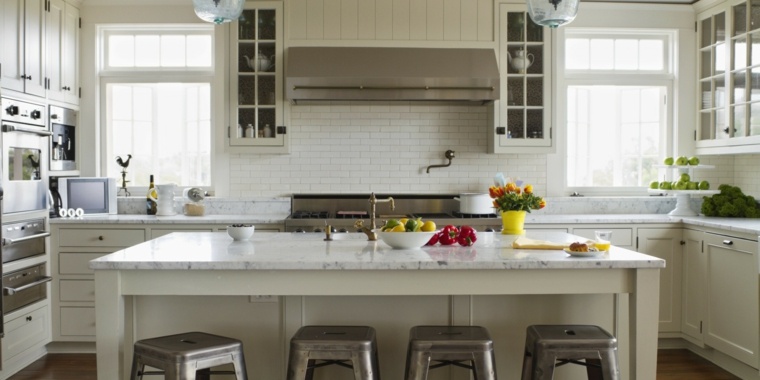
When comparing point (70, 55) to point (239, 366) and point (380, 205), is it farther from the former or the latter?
point (239, 366)

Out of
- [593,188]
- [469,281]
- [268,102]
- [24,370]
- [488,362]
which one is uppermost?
[268,102]

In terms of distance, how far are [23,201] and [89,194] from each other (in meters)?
0.79

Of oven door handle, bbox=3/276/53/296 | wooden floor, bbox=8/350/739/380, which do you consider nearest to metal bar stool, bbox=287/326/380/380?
wooden floor, bbox=8/350/739/380

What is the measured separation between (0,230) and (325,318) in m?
2.34

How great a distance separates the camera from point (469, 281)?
2.73 metres

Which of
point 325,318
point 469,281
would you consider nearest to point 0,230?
point 325,318

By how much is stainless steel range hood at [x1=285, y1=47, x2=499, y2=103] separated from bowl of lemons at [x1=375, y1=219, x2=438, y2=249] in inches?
87.6

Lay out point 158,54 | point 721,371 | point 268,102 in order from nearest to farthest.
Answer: point 721,371, point 268,102, point 158,54

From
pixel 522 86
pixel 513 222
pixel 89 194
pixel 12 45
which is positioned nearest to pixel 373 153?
pixel 522 86

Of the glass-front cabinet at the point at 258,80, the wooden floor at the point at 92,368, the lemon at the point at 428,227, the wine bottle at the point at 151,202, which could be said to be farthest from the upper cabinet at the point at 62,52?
the lemon at the point at 428,227

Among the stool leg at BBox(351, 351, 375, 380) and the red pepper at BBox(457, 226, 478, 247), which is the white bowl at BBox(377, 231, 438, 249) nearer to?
the red pepper at BBox(457, 226, 478, 247)

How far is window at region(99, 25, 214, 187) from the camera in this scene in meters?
5.74

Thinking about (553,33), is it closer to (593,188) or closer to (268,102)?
(593,188)

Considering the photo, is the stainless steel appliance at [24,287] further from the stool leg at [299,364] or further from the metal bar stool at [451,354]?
the metal bar stool at [451,354]
